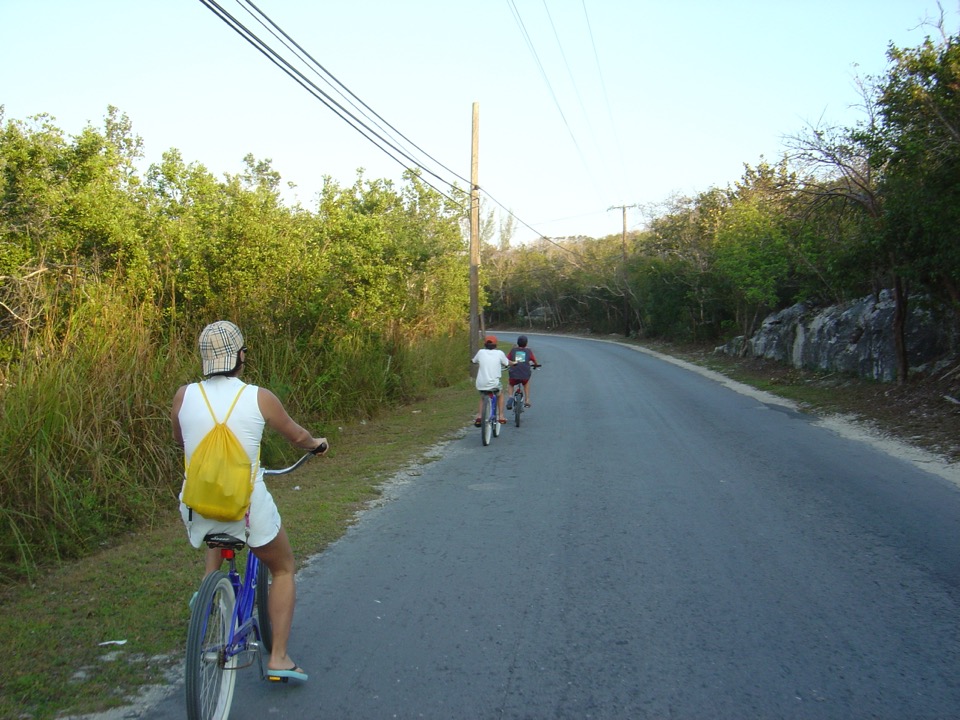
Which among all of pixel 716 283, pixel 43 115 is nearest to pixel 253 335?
pixel 43 115

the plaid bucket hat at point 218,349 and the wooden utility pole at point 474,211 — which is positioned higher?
the wooden utility pole at point 474,211

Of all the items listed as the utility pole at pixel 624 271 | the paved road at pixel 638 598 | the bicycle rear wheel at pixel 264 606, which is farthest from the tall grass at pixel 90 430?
the utility pole at pixel 624 271

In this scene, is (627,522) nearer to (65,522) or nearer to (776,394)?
(65,522)

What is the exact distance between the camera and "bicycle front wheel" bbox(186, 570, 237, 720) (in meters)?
3.32

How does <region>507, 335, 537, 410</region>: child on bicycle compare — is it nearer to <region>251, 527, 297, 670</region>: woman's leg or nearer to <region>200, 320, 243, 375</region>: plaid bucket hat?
<region>251, 527, 297, 670</region>: woman's leg

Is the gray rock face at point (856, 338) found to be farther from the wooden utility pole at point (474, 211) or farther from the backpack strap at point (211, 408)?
the backpack strap at point (211, 408)

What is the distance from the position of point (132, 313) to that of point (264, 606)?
6.71 m

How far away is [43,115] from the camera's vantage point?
9906mm

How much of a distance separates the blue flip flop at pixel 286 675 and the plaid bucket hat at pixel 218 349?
1481 millimetres

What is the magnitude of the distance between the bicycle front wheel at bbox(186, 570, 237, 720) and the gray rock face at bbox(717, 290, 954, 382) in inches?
638

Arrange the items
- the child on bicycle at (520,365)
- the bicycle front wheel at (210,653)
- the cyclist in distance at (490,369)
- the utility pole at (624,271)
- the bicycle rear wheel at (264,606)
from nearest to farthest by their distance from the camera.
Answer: the bicycle front wheel at (210,653), the bicycle rear wheel at (264,606), the cyclist in distance at (490,369), the child on bicycle at (520,365), the utility pole at (624,271)

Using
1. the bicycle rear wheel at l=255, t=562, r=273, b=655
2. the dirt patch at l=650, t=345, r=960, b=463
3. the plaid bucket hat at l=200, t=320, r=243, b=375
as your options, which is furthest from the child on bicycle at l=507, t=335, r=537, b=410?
the plaid bucket hat at l=200, t=320, r=243, b=375

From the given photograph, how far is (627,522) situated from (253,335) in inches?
309

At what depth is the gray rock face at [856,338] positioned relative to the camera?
16891 mm
